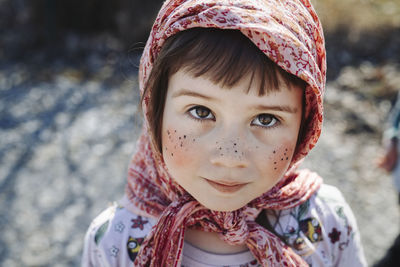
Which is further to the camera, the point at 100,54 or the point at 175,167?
the point at 100,54

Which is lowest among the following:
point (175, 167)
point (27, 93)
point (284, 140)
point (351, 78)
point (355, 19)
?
point (27, 93)

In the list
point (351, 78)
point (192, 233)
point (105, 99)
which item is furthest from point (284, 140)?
point (351, 78)

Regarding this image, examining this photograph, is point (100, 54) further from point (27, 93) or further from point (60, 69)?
point (27, 93)

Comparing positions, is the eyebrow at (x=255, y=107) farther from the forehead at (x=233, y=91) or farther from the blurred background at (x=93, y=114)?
the blurred background at (x=93, y=114)

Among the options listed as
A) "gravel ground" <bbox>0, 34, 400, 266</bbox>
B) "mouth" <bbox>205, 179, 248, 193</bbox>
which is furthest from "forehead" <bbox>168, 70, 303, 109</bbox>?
"gravel ground" <bbox>0, 34, 400, 266</bbox>

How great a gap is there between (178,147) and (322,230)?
1.90ft

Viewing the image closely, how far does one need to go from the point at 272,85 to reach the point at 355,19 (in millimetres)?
5117

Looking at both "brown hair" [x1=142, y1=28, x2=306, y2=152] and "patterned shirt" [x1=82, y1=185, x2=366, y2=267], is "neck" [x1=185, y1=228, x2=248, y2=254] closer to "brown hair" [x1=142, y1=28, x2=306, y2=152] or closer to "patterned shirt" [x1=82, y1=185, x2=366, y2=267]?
"patterned shirt" [x1=82, y1=185, x2=366, y2=267]

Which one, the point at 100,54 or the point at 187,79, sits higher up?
the point at 187,79

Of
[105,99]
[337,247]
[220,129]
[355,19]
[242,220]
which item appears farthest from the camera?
[355,19]

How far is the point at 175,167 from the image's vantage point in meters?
1.15

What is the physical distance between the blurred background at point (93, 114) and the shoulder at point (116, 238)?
1.23 meters

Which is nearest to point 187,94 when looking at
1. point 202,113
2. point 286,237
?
point 202,113

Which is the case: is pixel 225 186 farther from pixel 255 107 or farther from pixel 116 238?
pixel 116 238
